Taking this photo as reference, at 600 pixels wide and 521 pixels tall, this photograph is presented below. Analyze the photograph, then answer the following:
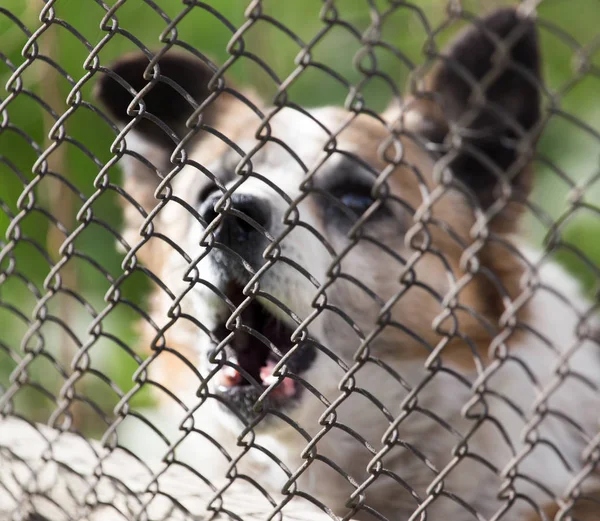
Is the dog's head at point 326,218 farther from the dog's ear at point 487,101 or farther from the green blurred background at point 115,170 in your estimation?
the green blurred background at point 115,170

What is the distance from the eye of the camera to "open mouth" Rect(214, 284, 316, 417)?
6.33ft

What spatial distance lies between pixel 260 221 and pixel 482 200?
41.8 inches

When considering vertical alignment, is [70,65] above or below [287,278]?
Answer: above

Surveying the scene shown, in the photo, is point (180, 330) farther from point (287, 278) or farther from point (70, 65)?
point (70, 65)

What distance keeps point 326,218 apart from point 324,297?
0.92 m

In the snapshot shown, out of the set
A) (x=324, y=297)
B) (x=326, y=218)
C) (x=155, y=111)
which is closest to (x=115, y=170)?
(x=155, y=111)

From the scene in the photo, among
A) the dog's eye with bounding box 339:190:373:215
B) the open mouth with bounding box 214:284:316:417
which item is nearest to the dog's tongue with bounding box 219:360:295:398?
the open mouth with bounding box 214:284:316:417

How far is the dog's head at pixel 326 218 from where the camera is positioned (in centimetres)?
189

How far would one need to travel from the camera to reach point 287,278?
1.90 metres

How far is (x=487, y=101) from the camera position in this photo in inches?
73.7

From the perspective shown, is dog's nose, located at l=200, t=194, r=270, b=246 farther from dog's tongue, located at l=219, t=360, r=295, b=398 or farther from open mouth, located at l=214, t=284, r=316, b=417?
dog's tongue, located at l=219, t=360, r=295, b=398

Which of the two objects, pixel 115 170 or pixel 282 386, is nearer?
pixel 282 386

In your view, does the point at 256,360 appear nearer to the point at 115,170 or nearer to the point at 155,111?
the point at 155,111

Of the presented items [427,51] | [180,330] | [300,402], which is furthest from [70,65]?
[427,51]
